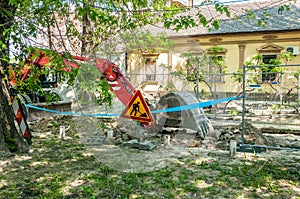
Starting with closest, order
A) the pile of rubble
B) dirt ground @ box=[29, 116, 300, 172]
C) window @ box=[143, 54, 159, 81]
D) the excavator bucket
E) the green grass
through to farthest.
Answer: the green grass
dirt ground @ box=[29, 116, 300, 172]
window @ box=[143, 54, 159, 81]
the pile of rubble
the excavator bucket

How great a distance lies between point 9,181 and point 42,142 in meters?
2.43

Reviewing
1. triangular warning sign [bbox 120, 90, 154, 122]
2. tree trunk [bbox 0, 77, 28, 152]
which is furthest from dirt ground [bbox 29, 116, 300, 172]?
tree trunk [bbox 0, 77, 28, 152]

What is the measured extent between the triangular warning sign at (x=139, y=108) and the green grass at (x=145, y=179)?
1074 millimetres

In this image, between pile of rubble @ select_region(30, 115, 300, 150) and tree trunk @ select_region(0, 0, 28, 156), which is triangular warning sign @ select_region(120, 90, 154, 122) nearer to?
pile of rubble @ select_region(30, 115, 300, 150)

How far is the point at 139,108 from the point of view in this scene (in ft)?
17.6

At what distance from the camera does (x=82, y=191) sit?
3.46m

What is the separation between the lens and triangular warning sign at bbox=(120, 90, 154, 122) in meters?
5.27

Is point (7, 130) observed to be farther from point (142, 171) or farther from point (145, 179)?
point (145, 179)

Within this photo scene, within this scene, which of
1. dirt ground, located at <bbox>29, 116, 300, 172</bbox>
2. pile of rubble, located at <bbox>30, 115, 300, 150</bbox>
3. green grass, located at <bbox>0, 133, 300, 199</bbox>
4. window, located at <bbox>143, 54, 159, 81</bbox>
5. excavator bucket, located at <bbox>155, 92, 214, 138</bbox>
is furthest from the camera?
excavator bucket, located at <bbox>155, 92, 214, 138</bbox>

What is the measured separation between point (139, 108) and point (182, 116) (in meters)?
2.13

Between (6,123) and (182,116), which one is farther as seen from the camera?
(182,116)

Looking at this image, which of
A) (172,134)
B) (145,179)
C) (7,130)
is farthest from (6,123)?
(172,134)

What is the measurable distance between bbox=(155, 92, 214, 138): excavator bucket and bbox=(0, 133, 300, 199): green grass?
195cm

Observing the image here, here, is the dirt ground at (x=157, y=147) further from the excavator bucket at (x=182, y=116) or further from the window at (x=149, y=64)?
the window at (x=149, y=64)
